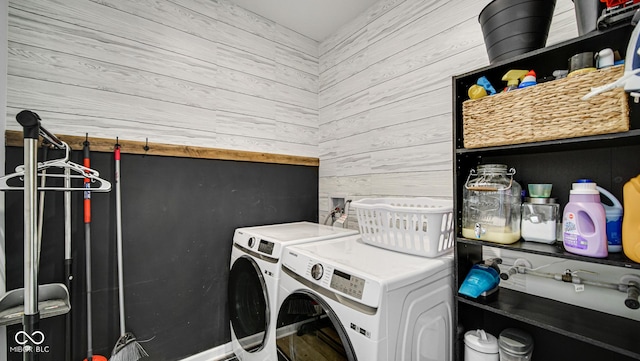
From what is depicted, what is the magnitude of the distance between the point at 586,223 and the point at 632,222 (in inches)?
3.9

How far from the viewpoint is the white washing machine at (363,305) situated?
2.89ft

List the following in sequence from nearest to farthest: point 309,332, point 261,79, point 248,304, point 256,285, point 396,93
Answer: point 309,332 → point 256,285 → point 248,304 → point 396,93 → point 261,79

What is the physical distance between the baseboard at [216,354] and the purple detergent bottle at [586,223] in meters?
2.03

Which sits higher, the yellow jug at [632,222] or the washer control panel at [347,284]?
the yellow jug at [632,222]

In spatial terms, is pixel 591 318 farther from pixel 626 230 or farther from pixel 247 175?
pixel 247 175

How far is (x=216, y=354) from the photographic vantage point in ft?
6.13

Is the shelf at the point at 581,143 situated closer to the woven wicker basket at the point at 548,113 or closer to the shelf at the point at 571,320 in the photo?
the woven wicker basket at the point at 548,113

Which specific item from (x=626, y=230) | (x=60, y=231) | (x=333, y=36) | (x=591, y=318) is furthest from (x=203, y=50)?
(x=591, y=318)

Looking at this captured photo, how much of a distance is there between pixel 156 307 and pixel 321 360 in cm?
117

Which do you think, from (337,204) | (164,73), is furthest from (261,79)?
(337,204)

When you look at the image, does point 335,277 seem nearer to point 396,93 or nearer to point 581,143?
point 581,143

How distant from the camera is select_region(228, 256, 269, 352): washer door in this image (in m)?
1.46

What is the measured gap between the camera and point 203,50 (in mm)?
1874

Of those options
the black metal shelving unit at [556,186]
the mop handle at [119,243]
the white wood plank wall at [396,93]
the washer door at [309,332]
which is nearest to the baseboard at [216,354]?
the mop handle at [119,243]
